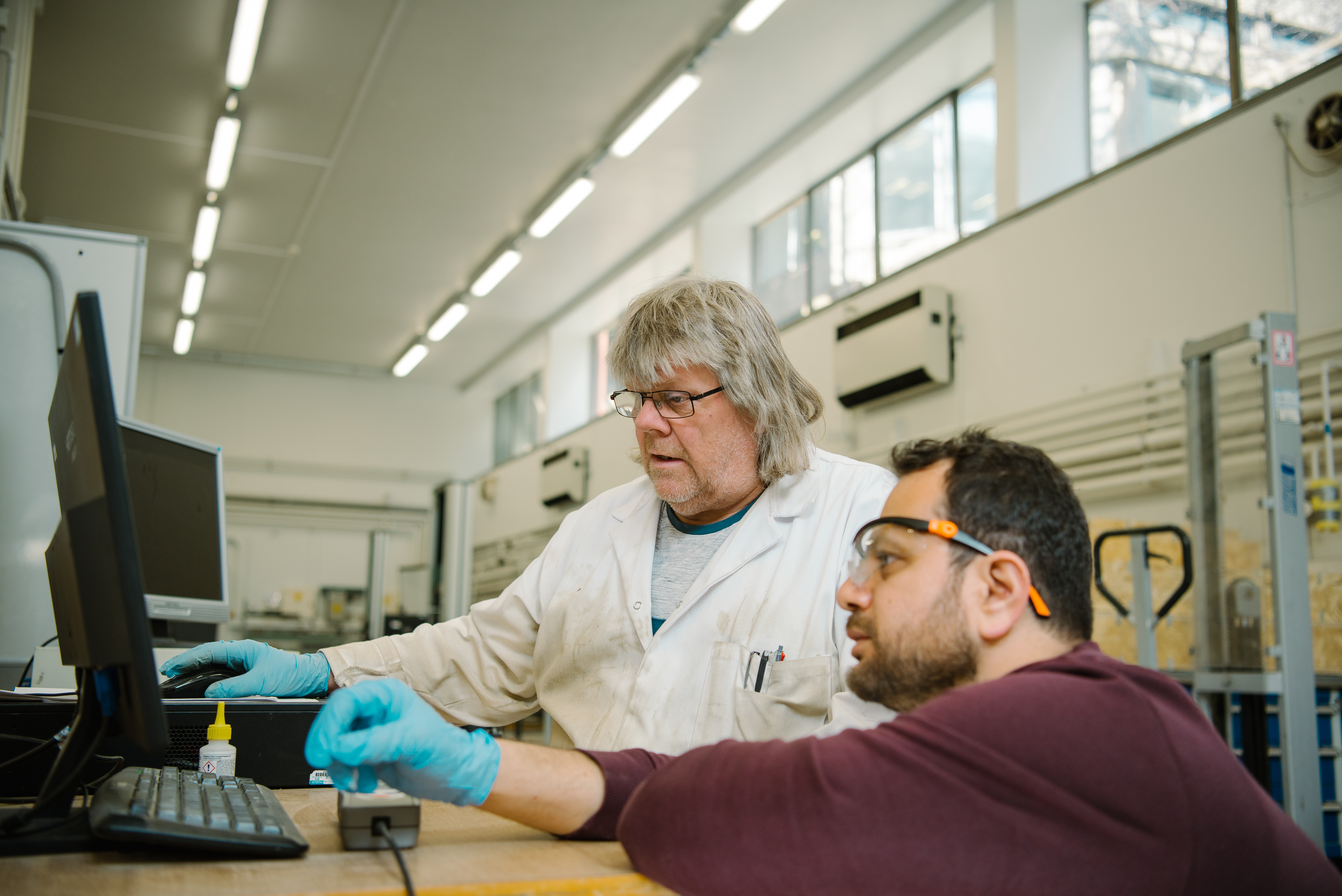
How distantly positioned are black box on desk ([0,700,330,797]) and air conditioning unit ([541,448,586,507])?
6.15 metres

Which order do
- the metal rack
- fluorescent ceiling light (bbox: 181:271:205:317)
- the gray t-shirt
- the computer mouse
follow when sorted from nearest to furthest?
1. the computer mouse
2. the gray t-shirt
3. the metal rack
4. fluorescent ceiling light (bbox: 181:271:205:317)

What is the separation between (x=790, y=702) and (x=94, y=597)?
89 cm

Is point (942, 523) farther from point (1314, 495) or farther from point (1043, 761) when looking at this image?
point (1314, 495)

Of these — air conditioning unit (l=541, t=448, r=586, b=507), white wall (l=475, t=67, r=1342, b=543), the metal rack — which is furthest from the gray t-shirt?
air conditioning unit (l=541, t=448, r=586, b=507)

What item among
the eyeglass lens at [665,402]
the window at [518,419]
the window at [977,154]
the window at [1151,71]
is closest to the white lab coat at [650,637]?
the eyeglass lens at [665,402]

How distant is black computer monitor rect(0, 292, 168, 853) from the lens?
0.78m

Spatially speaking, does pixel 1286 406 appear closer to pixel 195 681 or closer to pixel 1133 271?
pixel 1133 271

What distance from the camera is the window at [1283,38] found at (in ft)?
11.3

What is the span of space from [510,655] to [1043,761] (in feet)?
A: 3.86

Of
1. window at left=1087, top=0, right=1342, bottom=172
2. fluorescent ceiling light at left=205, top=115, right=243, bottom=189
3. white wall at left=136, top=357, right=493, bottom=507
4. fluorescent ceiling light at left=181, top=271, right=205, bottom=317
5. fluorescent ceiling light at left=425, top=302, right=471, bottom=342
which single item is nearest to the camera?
window at left=1087, top=0, right=1342, bottom=172

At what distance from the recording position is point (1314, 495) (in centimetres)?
263

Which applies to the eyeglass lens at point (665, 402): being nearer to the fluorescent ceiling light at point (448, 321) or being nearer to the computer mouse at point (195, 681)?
the computer mouse at point (195, 681)

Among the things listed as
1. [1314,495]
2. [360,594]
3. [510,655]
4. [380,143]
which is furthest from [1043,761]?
[360,594]

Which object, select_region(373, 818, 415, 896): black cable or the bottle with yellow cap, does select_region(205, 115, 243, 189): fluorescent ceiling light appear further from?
select_region(373, 818, 415, 896): black cable
